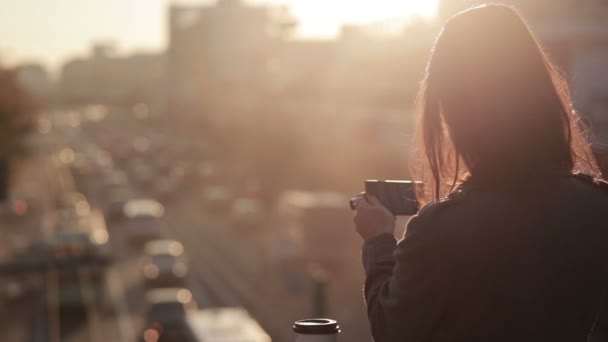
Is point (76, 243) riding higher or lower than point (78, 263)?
higher

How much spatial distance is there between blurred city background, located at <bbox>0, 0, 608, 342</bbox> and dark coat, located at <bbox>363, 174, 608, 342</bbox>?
0.74 meters

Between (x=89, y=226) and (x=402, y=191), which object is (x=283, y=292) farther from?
(x=402, y=191)

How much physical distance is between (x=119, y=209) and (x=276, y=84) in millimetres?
24336

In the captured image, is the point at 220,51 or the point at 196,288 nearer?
the point at 196,288

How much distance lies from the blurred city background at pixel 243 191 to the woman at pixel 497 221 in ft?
2.26

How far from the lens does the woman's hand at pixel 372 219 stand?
8.65ft

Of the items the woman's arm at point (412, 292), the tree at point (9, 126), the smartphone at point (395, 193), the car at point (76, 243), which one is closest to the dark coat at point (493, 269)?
the woman's arm at point (412, 292)

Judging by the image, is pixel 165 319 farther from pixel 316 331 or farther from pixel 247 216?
pixel 247 216

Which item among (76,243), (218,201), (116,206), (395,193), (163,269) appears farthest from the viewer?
(218,201)

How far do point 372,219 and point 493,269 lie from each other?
0.36 meters

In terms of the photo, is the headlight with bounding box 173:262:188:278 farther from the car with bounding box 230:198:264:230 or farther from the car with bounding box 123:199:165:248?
the car with bounding box 230:198:264:230

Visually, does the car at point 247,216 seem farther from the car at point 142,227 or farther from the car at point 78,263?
the car at point 78,263

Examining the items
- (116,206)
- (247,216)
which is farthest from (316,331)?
(116,206)

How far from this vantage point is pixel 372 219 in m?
2.66
